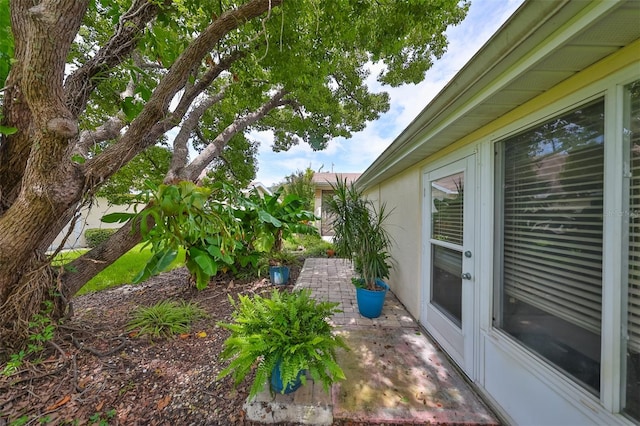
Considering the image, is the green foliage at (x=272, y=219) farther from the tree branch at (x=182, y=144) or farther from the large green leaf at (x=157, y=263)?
the tree branch at (x=182, y=144)

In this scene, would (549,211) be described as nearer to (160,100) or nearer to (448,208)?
(448,208)

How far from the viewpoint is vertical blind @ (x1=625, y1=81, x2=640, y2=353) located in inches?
44.7

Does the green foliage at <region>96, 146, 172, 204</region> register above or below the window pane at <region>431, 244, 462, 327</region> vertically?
above

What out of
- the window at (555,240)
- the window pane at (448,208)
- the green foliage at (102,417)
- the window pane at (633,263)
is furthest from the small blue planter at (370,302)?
the green foliage at (102,417)

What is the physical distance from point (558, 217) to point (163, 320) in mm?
4512

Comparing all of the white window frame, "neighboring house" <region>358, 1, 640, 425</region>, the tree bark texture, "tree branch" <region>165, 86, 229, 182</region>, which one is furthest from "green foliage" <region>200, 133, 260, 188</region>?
the white window frame

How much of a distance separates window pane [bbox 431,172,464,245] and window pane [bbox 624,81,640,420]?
135 centimetres

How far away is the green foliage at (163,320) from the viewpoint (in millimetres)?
2953

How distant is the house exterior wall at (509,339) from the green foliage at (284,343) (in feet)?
4.53

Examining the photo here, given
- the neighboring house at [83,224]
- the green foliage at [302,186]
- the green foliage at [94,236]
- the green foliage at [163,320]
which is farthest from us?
the green foliage at [94,236]

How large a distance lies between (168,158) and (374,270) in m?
8.58

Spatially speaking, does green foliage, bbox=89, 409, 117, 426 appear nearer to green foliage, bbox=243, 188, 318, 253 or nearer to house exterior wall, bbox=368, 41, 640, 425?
green foliage, bbox=243, 188, 318, 253

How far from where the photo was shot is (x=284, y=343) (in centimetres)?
187

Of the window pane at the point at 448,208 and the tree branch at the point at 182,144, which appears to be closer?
the window pane at the point at 448,208
